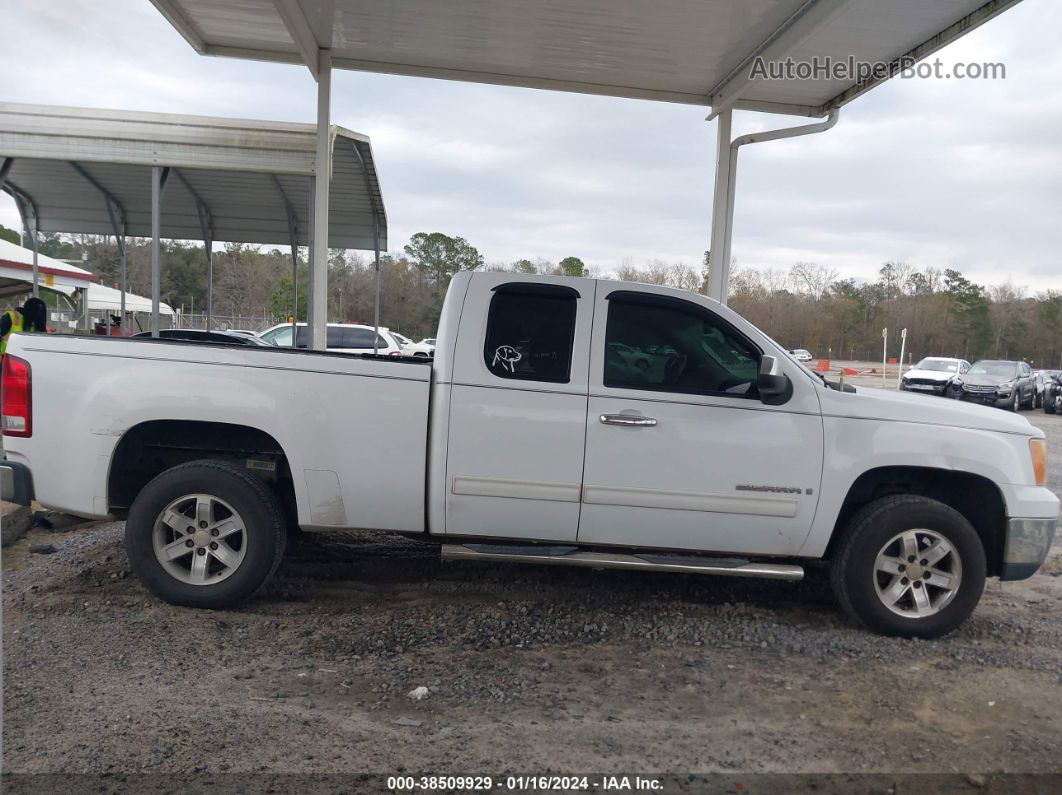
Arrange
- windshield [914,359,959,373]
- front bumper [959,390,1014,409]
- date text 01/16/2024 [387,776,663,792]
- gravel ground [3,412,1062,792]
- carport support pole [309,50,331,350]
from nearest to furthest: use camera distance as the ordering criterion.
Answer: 1. date text 01/16/2024 [387,776,663,792]
2. gravel ground [3,412,1062,792]
3. carport support pole [309,50,331,350]
4. front bumper [959,390,1014,409]
5. windshield [914,359,959,373]

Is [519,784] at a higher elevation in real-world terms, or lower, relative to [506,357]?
lower

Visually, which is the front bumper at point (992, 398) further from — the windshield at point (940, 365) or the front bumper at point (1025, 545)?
the front bumper at point (1025, 545)

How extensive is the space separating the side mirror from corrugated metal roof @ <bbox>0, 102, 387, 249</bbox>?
6.85 metres

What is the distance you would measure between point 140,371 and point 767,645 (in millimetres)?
3988

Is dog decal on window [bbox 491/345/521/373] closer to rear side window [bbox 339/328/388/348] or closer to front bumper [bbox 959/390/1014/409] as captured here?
rear side window [bbox 339/328/388/348]

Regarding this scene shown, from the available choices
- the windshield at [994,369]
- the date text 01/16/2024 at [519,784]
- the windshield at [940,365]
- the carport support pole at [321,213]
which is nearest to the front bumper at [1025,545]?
the date text 01/16/2024 at [519,784]

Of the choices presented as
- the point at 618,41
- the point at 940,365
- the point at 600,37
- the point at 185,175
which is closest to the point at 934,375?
the point at 940,365

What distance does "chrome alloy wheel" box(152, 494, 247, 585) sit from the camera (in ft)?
15.5

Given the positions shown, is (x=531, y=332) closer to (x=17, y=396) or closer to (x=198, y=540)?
(x=198, y=540)

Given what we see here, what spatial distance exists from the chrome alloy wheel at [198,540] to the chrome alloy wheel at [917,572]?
12.6 ft

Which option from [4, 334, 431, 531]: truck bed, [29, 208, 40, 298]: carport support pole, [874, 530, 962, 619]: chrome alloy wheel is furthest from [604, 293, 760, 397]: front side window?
Result: [29, 208, 40, 298]: carport support pole

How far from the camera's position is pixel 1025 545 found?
15.7 feet

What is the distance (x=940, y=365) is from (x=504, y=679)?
28.3 metres

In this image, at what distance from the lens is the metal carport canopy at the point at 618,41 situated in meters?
7.34
